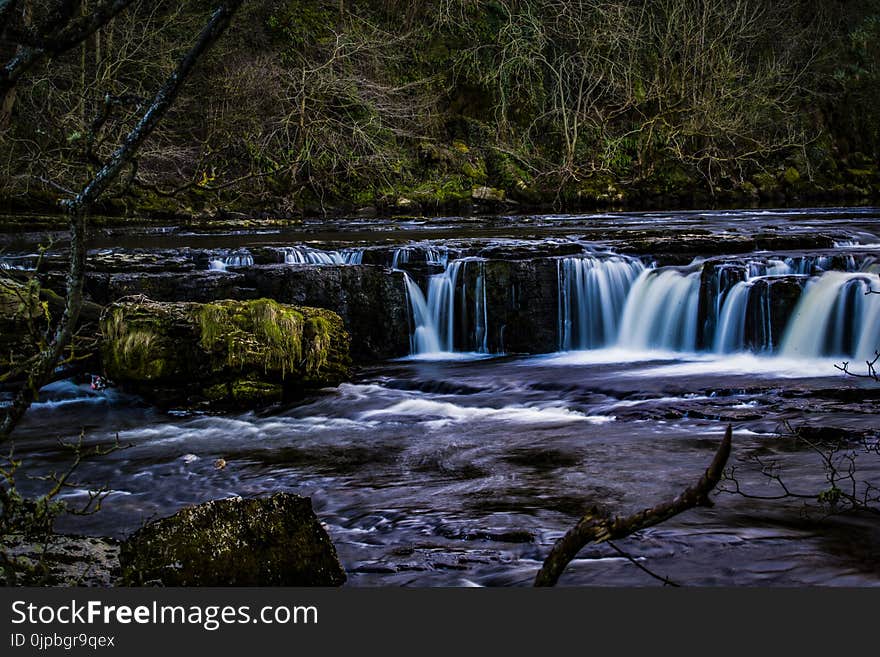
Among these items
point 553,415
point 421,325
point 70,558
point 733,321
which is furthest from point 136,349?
point 733,321

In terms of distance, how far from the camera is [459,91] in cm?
2652

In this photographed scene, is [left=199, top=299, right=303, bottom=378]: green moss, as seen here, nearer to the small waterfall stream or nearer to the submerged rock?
the small waterfall stream

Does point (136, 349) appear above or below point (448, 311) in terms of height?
below

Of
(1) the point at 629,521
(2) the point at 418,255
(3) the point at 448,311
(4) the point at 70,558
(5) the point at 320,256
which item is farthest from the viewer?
(5) the point at 320,256

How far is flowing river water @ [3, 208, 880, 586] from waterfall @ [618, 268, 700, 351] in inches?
1.0

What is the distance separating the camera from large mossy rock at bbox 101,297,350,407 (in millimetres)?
8734

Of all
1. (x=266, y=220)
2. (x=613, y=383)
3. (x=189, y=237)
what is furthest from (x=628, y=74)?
(x=613, y=383)

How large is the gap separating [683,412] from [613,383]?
1.47 m

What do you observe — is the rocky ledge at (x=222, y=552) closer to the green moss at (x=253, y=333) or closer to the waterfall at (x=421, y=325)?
the green moss at (x=253, y=333)

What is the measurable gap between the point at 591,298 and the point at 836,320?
10.1ft

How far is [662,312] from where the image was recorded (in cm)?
1151

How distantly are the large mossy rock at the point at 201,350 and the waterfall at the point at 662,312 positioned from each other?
4.73 metres

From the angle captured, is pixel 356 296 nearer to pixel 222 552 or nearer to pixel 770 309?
pixel 770 309

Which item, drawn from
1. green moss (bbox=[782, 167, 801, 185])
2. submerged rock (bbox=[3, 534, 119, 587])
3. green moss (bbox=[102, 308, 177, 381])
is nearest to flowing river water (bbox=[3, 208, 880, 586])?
green moss (bbox=[102, 308, 177, 381])
